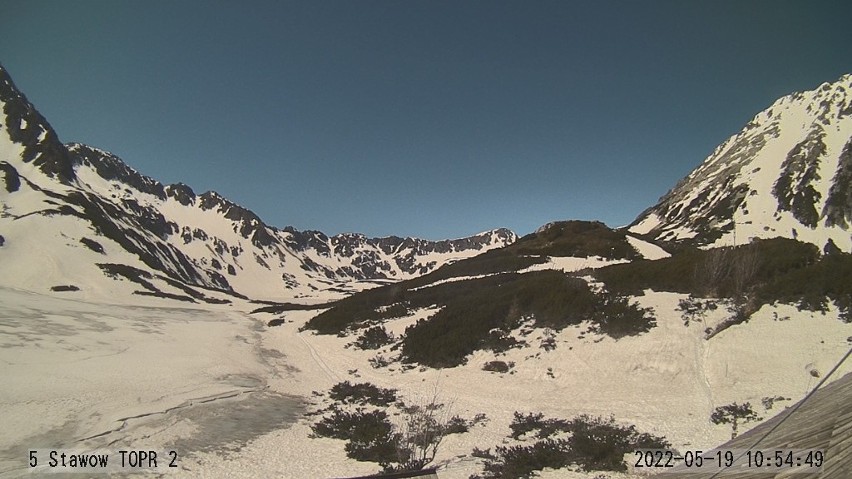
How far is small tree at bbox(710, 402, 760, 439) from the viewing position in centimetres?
1248

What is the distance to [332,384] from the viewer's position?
22766 mm

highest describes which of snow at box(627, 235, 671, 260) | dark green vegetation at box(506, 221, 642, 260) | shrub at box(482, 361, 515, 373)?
dark green vegetation at box(506, 221, 642, 260)

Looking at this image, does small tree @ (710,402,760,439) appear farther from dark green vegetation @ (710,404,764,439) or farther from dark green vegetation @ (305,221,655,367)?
dark green vegetation @ (305,221,655,367)

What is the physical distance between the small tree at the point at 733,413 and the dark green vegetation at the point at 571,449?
271cm

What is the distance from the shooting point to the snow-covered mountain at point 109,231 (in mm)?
61812

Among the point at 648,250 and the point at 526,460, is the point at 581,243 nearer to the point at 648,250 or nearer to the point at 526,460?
the point at 648,250

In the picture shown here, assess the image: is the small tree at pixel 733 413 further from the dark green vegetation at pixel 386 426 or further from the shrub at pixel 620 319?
the dark green vegetation at pixel 386 426

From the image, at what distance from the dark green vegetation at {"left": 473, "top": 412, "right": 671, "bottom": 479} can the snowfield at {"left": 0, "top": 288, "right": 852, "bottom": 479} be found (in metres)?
Answer: 0.53

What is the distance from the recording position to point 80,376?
58.5ft

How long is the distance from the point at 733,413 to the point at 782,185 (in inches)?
3284

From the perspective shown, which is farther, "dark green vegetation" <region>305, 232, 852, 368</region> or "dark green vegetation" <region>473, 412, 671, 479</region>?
"dark green vegetation" <region>305, 232, 852, 368</region>

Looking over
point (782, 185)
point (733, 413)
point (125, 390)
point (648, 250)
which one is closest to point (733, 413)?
point (733, 413)

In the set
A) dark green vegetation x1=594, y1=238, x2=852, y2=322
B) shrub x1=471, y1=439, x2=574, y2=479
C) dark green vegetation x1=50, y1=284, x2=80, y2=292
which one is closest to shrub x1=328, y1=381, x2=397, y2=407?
shrub x1=471, y1=439, x2=574, y2=479

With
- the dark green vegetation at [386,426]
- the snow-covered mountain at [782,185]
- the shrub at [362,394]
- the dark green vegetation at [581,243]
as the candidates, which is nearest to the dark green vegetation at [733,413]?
the dark green vegetation at [386,426]
